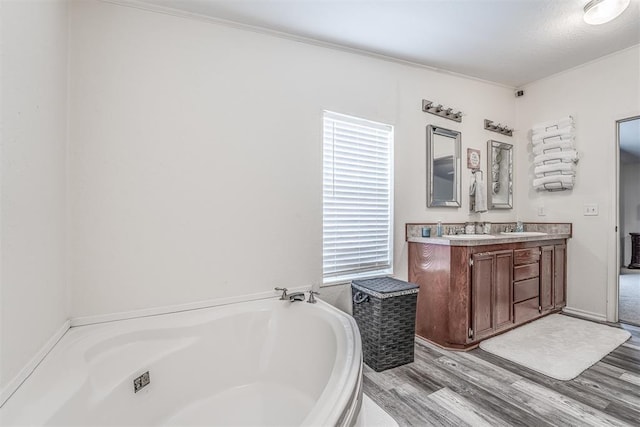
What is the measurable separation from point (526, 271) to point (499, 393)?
1431mm

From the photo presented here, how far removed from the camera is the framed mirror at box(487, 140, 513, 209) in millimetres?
3176

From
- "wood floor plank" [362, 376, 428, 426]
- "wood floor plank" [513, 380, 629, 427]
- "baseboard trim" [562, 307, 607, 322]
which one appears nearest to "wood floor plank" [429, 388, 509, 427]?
"wood floor plank" [362, 376, 428, 426]

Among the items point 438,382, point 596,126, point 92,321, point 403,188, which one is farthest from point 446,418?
point 596,126

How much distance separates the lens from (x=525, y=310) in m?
2.59

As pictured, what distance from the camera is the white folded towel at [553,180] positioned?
292cm

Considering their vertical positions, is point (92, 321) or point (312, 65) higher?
point (312, 65)

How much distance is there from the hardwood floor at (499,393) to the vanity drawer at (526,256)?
2.80 ft

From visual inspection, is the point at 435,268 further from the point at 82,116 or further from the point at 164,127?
the point at 82,116

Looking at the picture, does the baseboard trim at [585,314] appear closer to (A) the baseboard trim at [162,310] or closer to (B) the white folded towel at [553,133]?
(B) the white folded towel at [553,133]

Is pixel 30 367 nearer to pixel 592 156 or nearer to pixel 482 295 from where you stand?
pixel 482 295

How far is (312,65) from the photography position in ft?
7.22

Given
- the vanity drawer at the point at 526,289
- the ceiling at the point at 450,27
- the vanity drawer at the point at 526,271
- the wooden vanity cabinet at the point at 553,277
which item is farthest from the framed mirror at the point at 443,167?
the wooden vanity cabinet at the point at 553,277

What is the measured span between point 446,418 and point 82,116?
8.45ft

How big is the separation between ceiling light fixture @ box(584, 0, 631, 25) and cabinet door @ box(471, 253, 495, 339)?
1848 mm
